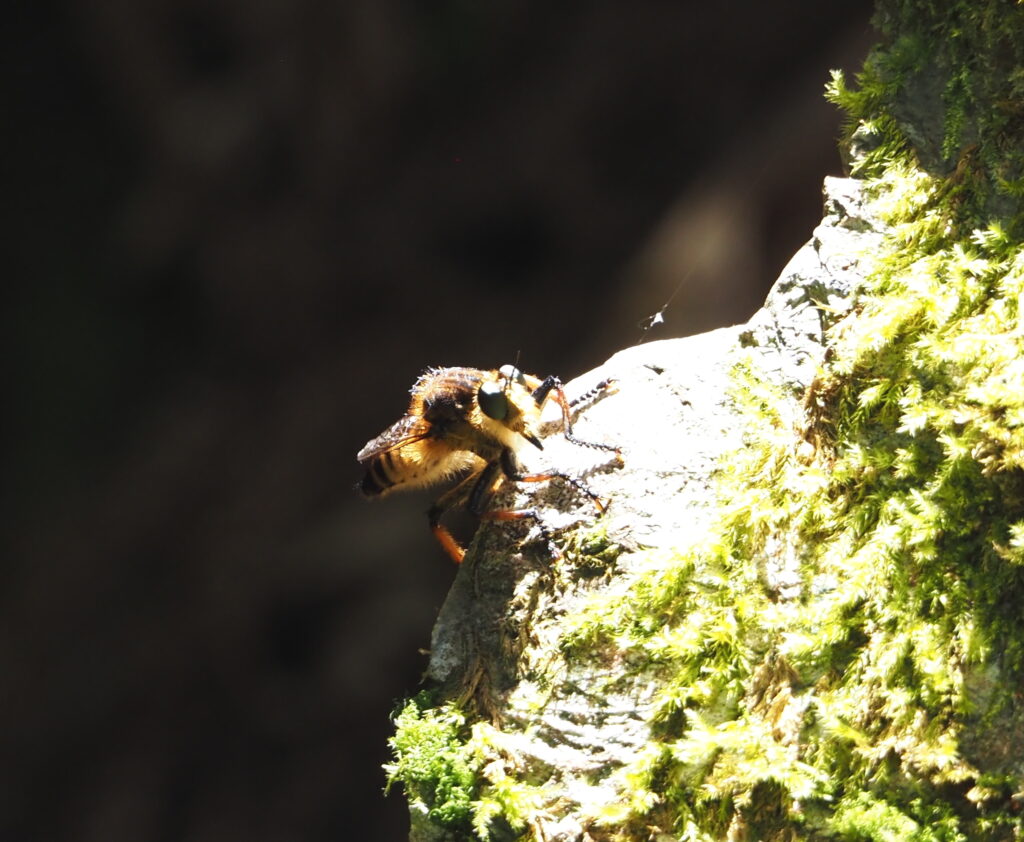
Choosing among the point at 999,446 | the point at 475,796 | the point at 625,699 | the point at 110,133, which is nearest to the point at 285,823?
the point at 475,796

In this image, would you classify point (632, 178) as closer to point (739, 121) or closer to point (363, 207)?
point (739, 121)

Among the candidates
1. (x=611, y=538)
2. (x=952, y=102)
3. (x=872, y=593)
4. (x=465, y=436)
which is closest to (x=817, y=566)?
(x=872, y=593)

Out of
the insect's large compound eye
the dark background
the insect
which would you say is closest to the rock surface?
the insect

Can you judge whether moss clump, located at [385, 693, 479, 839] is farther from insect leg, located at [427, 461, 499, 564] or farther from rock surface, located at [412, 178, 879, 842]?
insect leg, located at [427, 461, 499, 564]

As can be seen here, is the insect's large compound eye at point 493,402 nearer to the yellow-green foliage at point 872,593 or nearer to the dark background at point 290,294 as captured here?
the yellow-green foliage at point 872,593

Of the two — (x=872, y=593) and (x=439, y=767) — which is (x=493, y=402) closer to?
Answer: (x=439, y=767)

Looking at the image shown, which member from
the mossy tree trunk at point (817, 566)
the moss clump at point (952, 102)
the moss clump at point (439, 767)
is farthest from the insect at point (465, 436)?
the moss clump at point (952, 102)
